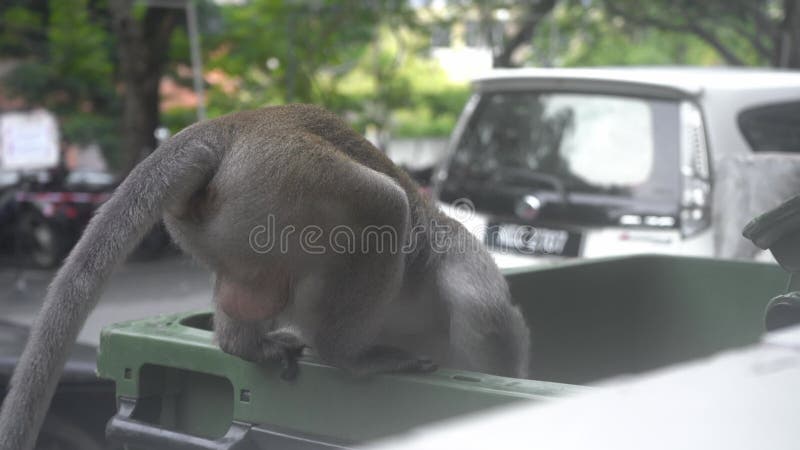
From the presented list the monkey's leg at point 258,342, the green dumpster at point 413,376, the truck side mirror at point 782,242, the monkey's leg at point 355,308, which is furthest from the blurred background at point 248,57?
the truck side mirror at point 782,242

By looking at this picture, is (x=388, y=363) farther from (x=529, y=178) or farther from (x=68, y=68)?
(x=68, y=68)

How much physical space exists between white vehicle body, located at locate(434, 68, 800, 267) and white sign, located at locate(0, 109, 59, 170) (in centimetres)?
702

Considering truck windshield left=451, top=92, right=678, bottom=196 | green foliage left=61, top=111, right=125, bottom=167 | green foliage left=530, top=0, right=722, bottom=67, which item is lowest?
green foliage left=61, top=111, right=125, bottom=167

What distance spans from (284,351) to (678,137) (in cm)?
297

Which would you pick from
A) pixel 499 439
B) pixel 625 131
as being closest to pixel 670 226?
pixel 625 131

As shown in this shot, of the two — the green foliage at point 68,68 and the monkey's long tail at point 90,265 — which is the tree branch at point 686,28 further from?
the monkey's long tail at point 90,265

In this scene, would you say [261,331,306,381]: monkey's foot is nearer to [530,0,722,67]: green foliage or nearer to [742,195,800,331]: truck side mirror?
[742,195,800,331]: truck side mirror

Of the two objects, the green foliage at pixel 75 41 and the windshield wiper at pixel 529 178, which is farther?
the green foliage at pixel 75 41

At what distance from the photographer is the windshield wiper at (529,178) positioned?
221 inches

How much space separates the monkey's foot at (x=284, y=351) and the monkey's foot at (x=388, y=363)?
7.3 inches

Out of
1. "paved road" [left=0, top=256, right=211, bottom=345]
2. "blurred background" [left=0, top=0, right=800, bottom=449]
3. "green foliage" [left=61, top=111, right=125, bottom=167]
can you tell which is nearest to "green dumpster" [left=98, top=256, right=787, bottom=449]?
"blurred background" [left=0, top=0, right=800, bottom=449]

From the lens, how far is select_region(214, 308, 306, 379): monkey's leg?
2826 mm

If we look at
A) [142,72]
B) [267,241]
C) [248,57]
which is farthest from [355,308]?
[142,72]

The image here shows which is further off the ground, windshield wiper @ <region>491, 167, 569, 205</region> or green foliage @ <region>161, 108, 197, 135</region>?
windshield wiper @ <region>491, 167, 569, 205</region>
